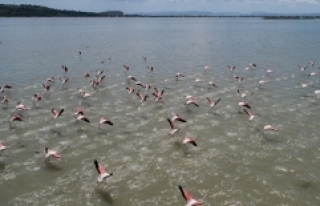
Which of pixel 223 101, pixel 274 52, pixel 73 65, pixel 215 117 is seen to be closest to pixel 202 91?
pixel 223 101

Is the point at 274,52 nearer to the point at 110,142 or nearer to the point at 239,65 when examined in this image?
the point at 239,65

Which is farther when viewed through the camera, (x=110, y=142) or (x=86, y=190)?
(x=110, y=142)

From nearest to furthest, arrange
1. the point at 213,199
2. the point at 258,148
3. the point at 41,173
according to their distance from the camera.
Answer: the point at 213,199 < the point at 41,173 < the point at 258,148

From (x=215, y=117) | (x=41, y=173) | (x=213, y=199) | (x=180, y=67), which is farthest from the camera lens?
(x=180, y=67)

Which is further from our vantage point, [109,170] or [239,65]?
[239,65]

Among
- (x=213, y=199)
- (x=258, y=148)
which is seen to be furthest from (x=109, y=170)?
(x=258, y=148)

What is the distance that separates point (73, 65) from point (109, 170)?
29700 mm

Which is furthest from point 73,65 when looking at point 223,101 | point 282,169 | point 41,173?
point 282,169

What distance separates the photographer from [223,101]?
26.7 meters

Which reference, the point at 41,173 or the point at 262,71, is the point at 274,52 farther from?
the point at 41,173

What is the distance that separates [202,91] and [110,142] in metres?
12.7

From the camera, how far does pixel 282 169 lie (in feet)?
53.7

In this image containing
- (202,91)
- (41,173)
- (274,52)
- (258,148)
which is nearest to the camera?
(41,173)

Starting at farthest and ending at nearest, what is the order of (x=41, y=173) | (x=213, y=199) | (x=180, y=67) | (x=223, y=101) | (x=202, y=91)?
(x=180, y=67) → (x=202, y=91) → (x=223, y=101) → (x=41, y=173) → (x=213, y=199)
